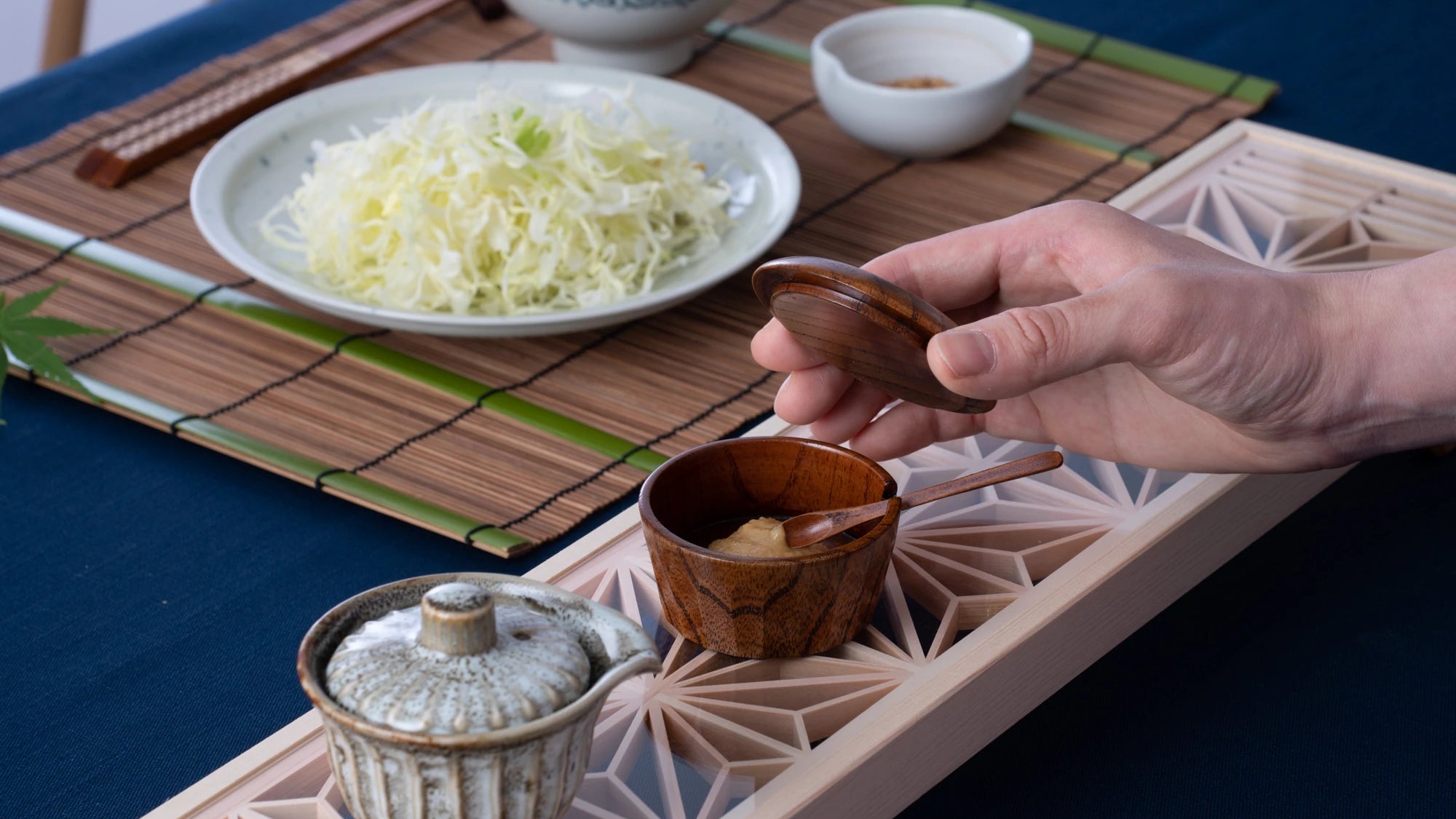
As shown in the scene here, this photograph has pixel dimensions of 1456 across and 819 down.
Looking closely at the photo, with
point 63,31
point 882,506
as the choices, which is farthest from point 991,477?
point 63,31

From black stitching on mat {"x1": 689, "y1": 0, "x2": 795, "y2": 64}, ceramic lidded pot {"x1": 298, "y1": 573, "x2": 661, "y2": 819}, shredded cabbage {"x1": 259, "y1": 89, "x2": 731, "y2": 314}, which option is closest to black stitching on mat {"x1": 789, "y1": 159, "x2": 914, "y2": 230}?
shredded cabbage {"x1": 259, "y1": 89, "x2": 731, "y2": 314}

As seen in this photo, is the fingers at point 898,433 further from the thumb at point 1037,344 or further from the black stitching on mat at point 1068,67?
the black stitching on mat at point 1068,67

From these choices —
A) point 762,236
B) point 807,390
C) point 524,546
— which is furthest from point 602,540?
point 762,236

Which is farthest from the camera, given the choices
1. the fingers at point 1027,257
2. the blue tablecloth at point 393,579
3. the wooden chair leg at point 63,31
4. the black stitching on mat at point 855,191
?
the wooden chair leg at point 63,31

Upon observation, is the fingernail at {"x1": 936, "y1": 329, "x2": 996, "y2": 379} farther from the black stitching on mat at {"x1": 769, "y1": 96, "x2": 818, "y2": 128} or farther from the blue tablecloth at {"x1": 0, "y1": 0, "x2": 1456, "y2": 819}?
the black stitching on mat at {"x1": 769, "y1": 96, "x2": 818, "y2": 128}

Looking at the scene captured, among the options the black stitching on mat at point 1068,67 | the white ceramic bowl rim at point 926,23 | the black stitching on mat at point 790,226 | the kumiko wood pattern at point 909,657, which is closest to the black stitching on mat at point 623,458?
the black stitching on mat at point 790,226
